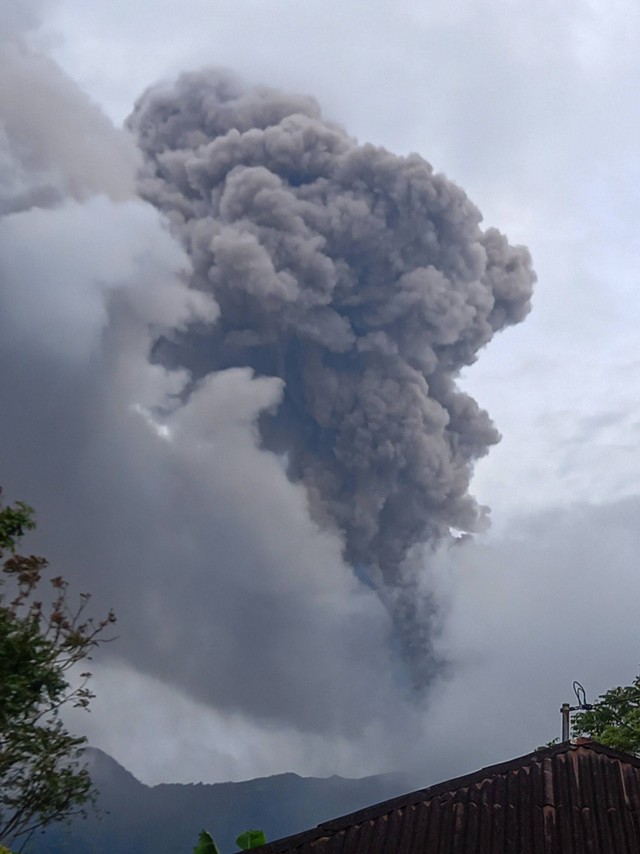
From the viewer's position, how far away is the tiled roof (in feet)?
27.5

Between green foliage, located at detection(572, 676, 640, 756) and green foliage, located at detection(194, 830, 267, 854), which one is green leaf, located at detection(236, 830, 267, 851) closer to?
green foliage, located at detection(194, 830, 267, 854)

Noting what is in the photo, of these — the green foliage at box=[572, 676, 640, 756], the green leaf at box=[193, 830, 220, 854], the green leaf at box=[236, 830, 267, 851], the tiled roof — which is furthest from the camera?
the green foliage at box=[572, 676, 640, 756]

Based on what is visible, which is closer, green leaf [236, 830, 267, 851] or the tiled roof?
the tiled roof

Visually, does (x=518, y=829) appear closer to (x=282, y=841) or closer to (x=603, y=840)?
(x=603, y=840)

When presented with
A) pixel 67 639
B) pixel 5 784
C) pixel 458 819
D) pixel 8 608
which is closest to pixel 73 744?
pixel 5 784

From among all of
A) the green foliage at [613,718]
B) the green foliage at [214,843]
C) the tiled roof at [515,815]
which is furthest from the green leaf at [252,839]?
the green foliage at [613,718]

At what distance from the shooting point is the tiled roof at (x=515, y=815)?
839 cm

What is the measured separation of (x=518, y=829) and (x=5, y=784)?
9565mm

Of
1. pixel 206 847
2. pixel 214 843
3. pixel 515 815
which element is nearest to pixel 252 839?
pixel 214 843

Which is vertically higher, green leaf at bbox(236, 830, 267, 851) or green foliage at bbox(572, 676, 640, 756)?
green foliage at bbox(572, 676, 640, 756)

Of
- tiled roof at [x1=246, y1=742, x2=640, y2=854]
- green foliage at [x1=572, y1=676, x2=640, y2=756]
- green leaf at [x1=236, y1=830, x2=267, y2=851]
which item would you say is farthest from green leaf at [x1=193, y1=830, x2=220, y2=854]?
green foliage at [x1=572, y1=676, x2=640, y2=756]

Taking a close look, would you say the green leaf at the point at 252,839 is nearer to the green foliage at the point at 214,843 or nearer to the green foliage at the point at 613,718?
the green foliage at the point at 214,843

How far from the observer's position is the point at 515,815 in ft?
28.6

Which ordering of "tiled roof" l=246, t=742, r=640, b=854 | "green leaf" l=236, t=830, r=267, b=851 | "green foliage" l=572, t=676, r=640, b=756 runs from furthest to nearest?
"green foliage" l=572, t=676, r=640, b=756 < "green leaf" l=236, t=830, r=267, b=851 < "tiled roof" l=246, t=742, r=640, b=854
